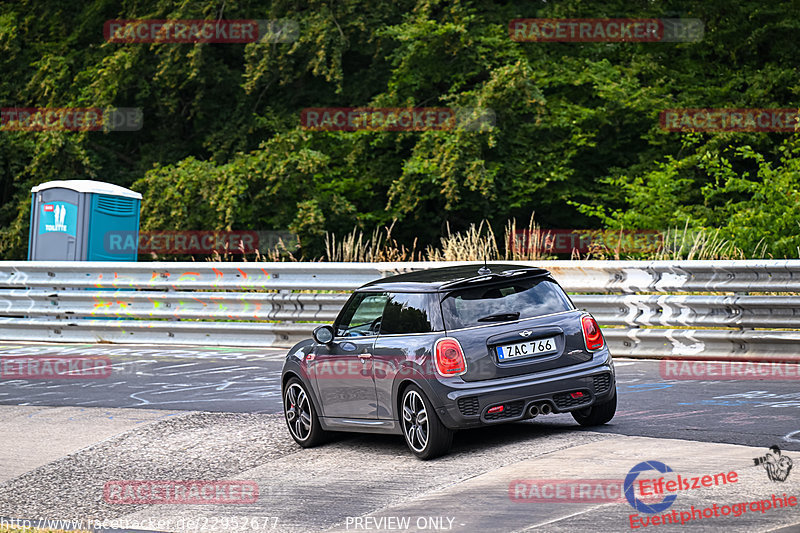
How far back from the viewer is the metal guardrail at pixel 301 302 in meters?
12.0

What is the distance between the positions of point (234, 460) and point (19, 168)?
83.7 ft

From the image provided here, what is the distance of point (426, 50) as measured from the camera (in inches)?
1136

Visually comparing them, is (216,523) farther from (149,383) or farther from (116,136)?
(116,136)

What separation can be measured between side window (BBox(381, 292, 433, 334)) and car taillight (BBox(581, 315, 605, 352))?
1135 millimetres

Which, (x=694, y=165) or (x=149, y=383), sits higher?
(x=694, y=165)

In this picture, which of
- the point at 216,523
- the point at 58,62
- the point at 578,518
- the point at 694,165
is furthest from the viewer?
the point at 58,62

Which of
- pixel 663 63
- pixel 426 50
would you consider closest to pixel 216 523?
pixel 426 50

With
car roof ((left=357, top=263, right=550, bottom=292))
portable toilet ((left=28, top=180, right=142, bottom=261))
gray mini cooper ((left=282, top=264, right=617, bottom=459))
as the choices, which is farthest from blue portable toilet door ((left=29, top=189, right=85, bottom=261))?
car roof ((left=357, top=263, right=550, bottom=292))

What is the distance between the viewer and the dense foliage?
90.6ft

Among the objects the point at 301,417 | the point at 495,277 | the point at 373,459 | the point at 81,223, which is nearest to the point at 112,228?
the point at 81,223

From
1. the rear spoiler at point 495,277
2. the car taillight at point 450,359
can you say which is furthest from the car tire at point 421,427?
the rear spoiler at point 495,277

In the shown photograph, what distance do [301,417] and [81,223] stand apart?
9508mm

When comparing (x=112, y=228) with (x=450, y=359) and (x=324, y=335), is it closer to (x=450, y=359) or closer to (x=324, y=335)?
(x=324, y=335)

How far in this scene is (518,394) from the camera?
781 cm
